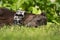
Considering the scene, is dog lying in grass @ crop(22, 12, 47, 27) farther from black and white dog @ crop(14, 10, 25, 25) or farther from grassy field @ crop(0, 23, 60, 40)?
grassy field @ crop(0, 23, 60, 40)

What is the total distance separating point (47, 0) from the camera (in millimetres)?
10133

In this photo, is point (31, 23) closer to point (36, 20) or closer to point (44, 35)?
point (36, 20)

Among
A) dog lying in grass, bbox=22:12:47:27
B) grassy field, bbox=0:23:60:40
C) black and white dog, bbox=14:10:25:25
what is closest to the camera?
grassy field, bbox=0:23:60:40

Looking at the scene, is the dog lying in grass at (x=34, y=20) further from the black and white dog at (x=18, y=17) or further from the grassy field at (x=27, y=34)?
the grassy field at (x=27, y=34)

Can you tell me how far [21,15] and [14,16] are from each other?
0.21m

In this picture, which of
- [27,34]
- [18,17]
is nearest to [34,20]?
[18,17]

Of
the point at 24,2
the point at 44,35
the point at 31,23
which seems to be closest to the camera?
the point at 44,35

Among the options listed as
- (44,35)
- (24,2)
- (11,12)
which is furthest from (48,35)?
(24,2)

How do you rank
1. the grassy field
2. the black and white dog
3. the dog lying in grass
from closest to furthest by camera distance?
1. the grassy field
2. the dog lying in grass
3. the black and white dog

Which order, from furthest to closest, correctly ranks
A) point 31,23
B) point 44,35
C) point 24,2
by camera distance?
1. point 24,2
2. point 31,23
3. point 44,35

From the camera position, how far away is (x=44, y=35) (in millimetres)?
6914

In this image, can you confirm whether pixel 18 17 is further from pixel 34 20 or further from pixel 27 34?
pixel 27 34

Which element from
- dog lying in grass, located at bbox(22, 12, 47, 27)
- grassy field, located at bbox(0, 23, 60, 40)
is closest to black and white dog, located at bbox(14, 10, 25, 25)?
dog lying in grass, located at bbox(22, 12, 47, 27)

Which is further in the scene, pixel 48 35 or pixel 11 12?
pixel 11 12
